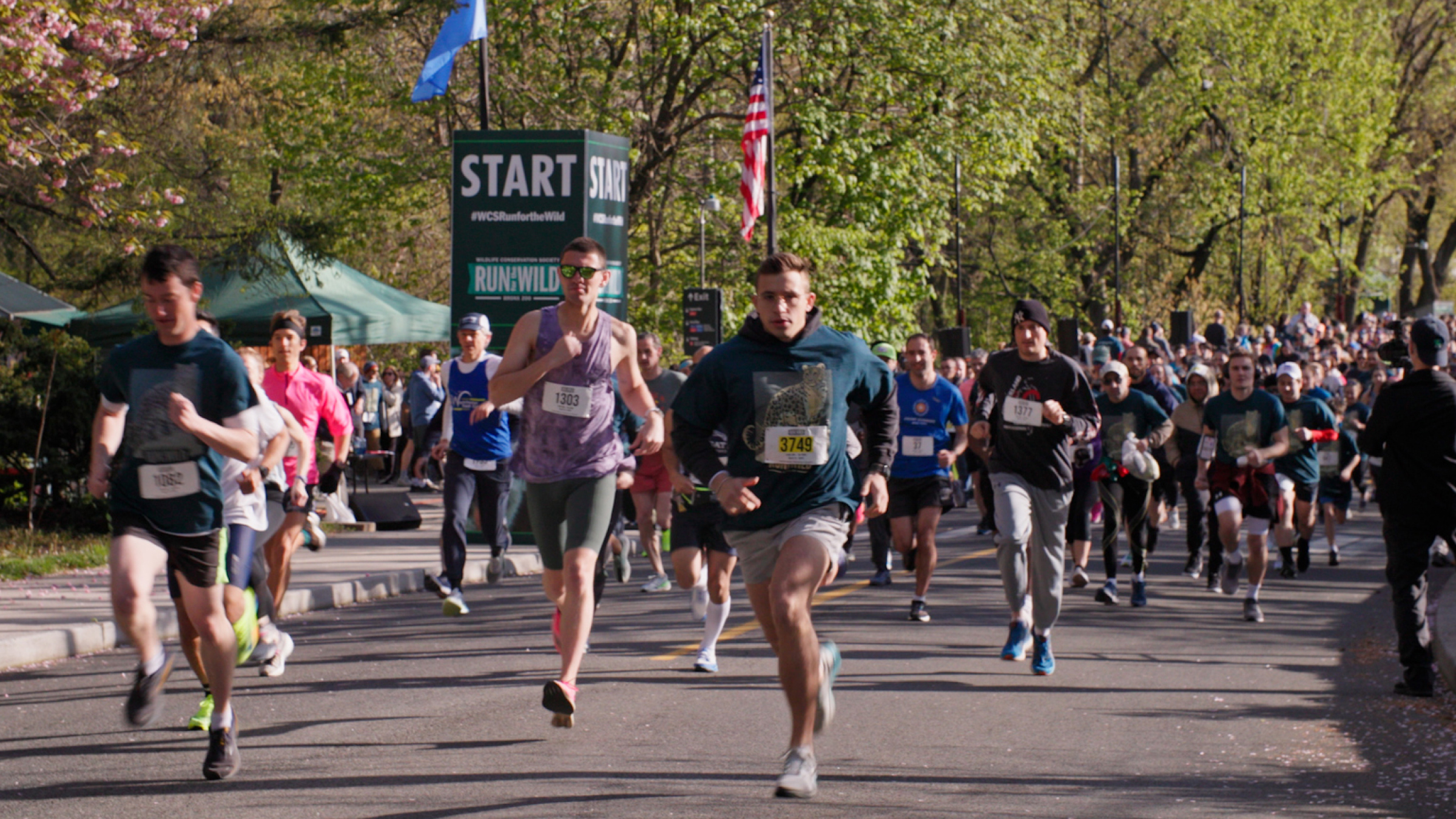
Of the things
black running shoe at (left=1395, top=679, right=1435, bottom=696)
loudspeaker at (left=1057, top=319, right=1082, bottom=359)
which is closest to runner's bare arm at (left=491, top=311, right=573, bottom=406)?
black running shoe at (left=1395, top=679, right=1435, bottom=696)

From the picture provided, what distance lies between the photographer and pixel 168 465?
5.95 m

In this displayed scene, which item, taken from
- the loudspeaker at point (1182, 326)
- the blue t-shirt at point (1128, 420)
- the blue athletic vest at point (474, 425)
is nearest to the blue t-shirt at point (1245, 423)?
the blue t-shirt at point (1128, 420)

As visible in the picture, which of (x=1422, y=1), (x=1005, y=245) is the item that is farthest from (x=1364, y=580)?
(x=1422, y=1)

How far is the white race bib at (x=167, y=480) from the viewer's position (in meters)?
5.93

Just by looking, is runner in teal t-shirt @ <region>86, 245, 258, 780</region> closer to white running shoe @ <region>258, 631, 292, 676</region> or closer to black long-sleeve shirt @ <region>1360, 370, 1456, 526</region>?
white running shoe @ <region>258, 631, 292, 676</region>

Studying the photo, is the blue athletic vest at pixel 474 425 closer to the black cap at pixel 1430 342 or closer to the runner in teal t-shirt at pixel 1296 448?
the black cap at pixel 1430 342

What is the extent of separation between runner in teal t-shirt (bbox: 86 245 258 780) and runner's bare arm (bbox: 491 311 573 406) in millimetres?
1372

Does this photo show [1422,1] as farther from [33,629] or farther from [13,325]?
[33,629]

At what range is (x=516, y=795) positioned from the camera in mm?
5797

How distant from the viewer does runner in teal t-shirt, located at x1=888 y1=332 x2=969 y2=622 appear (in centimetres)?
1130

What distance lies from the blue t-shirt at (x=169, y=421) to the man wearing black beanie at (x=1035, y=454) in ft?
14.3

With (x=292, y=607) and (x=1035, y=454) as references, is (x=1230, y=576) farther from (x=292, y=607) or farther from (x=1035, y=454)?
(x=292, y=607)

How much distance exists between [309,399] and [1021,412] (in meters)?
3.97

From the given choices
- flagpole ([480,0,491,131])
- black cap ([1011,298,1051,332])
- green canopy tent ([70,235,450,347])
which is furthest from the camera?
flagpole ([480,0,491,131])
